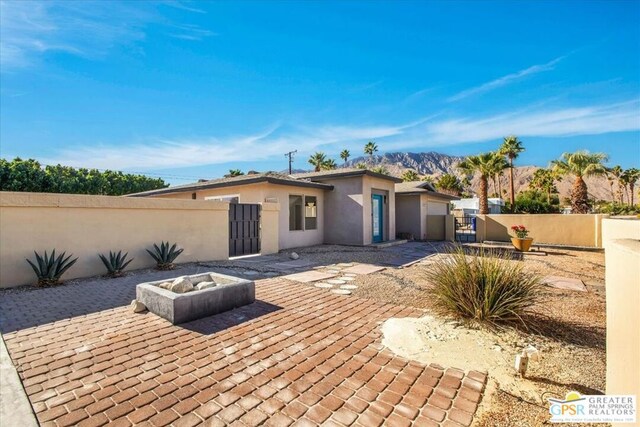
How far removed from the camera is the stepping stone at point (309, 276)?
7.56 m

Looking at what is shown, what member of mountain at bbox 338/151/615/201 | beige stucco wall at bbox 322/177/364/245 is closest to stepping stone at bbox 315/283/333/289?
beige stucco wall at bbox 322/177/364/245

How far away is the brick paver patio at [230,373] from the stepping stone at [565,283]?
476cm

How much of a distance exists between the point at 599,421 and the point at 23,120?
27.0 meters

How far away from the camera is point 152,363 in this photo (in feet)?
10.9

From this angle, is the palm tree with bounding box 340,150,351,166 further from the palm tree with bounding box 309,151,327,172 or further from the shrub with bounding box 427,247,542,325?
the shrub with bounding box 427,247,542,325

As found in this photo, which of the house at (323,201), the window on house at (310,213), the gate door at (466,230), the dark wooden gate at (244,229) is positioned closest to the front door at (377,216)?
the house at (323,201)

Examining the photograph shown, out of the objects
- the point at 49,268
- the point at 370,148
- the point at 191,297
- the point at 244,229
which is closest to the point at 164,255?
the point at 49,268

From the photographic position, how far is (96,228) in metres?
7.98

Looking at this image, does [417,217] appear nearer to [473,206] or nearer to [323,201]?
[323,201]

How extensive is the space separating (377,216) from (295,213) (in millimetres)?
4565

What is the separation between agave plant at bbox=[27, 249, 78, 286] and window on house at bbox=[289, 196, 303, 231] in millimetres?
8509

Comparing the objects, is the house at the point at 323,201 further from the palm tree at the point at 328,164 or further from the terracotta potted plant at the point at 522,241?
the palm tree at the point at 328,164

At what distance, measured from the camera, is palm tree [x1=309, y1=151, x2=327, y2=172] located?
40.4 metres

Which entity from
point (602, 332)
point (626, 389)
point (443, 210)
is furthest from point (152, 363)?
point (443, 210)
